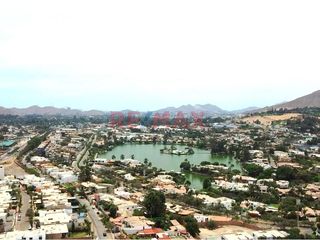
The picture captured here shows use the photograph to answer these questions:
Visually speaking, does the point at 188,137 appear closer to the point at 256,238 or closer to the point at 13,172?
the point at 13,172

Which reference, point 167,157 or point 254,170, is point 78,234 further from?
point 167,157

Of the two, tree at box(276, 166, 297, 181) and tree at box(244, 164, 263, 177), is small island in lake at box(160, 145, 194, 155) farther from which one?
tree at box(276, 166, 297, 181)

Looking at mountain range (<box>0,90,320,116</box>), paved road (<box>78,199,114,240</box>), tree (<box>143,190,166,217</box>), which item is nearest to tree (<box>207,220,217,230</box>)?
tree (<box>143,190,166,217</box>)

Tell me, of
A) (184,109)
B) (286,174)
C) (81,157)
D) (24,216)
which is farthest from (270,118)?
(184,109)

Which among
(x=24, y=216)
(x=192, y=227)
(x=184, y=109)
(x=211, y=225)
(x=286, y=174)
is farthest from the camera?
(x=184, y=109)

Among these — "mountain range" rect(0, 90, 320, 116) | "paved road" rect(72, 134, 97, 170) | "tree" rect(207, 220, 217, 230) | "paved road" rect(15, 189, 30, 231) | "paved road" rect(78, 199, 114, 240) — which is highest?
"mountain range" rect(0, 90, 320, 116)

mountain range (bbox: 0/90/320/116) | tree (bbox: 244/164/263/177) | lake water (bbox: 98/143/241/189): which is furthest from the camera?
mountain range (bbox: 0/90/320/116)

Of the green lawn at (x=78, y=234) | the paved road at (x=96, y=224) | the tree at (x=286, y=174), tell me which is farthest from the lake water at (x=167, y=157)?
the green lawn at (x=78, y=234)

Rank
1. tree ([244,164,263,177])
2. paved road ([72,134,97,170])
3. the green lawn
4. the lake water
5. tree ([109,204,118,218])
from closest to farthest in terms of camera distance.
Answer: the green lawn < tree ([109,204,118,218]) < tree ([244,164,263,177]) < the lake water < paved road ([72,134,97,170])
